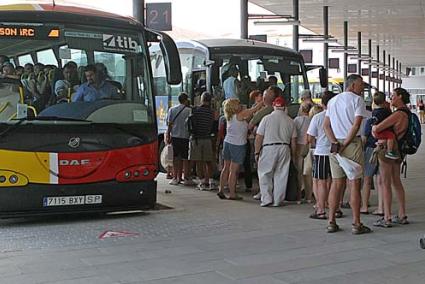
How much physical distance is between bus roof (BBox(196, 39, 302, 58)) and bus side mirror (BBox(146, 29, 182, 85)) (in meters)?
3.72

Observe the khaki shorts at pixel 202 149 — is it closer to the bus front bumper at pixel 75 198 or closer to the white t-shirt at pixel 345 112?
the bus front bumper at pixel 75 198

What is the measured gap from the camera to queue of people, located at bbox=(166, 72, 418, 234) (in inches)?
292

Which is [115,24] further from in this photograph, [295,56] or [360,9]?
[360,9]

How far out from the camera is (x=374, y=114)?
26.3 ft

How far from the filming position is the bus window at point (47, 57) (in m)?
8.01

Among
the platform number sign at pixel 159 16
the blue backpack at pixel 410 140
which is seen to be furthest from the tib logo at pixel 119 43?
the platform number sign at pixel 159 16

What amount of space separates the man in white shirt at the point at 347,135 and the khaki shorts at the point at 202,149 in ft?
12.8

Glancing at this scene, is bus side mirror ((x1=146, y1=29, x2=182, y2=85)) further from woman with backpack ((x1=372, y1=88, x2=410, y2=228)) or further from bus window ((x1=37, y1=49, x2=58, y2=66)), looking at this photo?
woman with backpack ((x1=372, y1=88, x2=410, y2=228))

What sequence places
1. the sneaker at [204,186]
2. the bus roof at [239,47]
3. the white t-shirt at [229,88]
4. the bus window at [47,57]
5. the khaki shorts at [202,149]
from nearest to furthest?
the bus window at [47,57], the khaki shorts at [202,149], the sneaker at [204,186], the white t-shirt at [229,88], the bus roof at [239,47]

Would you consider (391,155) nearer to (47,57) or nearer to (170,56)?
(170,56)

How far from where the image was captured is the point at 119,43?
27.6 ft

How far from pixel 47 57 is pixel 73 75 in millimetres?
391

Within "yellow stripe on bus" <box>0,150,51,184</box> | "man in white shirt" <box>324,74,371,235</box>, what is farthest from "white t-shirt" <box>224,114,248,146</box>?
"yellow stripe on bus" <box>0,150,51,184</box>

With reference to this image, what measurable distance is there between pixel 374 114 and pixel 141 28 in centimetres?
331
